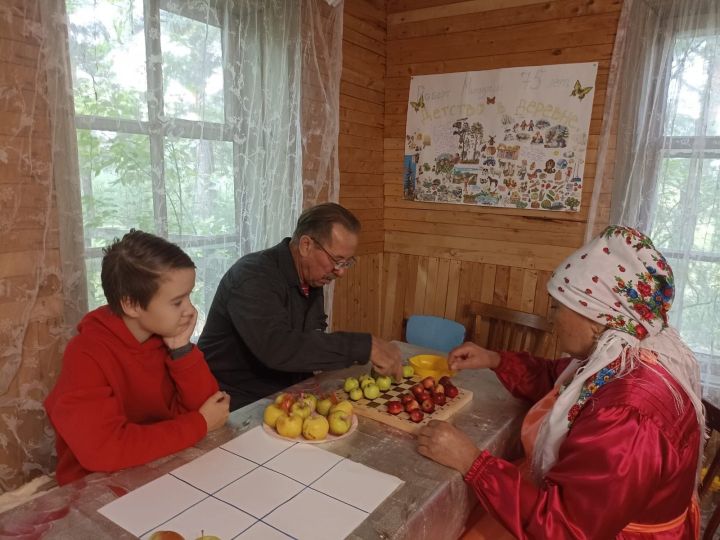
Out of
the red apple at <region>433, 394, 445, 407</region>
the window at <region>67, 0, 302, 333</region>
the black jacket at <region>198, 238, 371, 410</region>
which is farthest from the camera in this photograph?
the window at <region>67, 0, 302, 333</region>

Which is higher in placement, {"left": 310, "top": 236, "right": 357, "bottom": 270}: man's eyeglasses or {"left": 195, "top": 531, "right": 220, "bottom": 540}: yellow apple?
{"left": 310, "top": 236, "right": 357, "bottom": 270}: man's eyeglasses

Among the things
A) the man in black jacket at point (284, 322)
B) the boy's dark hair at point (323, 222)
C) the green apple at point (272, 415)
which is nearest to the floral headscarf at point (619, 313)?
the man in black jacket at point (284, 322)

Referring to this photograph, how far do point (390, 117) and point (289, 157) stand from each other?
1260 mm

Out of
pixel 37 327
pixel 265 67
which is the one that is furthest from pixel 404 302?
pixel 37 327

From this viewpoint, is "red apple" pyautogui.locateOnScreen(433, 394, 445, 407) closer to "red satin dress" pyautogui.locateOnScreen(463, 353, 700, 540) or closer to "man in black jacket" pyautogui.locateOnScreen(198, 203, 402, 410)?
"man in black jacket" pyautogui.locateOnScreen(198, 203, 402, 410)

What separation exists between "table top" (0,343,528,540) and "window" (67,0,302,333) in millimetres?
1184

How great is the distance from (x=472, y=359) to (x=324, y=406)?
752 millimetres

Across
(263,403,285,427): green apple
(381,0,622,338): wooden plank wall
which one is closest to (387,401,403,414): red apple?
(263,403,285,427): green apple

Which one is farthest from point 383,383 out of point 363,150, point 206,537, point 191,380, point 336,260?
point 363,150

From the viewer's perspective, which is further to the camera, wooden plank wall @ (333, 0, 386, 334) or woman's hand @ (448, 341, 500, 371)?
wooden plank wall @ (333, 0, 386, 334)

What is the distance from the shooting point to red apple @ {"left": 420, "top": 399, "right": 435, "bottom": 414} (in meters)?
1.70

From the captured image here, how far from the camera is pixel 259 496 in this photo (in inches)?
48.3

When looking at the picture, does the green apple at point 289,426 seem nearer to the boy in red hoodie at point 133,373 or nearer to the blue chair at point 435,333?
the boy in red hoodie at point 133,373

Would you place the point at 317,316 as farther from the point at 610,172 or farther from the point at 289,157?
the point at 610,172
